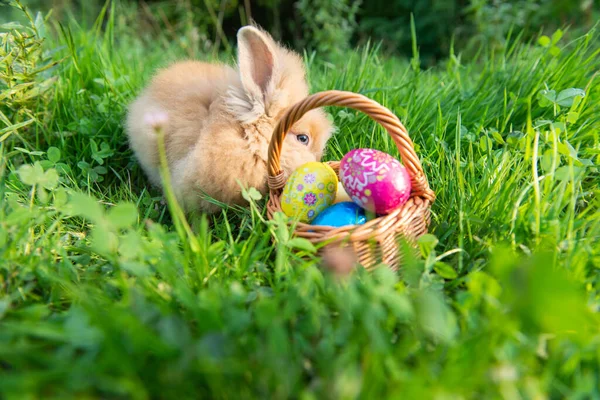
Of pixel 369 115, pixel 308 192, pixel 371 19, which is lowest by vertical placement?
pixel 371 19

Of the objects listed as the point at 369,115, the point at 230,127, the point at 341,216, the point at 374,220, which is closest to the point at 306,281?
the point at 374,220

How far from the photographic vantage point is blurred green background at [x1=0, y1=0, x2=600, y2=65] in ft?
15.2

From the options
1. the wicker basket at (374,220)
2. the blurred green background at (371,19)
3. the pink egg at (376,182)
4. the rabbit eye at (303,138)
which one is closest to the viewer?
the wicker basket at (374,220)

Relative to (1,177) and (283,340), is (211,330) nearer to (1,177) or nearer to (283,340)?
(283,340)

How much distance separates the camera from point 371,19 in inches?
236

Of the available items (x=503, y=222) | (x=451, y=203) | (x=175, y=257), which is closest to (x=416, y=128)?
(x=451, y=203)

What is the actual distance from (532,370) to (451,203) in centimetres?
88

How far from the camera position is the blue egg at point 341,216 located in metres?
1.82

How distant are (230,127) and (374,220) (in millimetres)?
812

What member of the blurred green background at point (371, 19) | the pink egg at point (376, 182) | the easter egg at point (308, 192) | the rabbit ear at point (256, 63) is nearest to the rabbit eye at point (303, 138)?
the rabbit ear at point (256, 63)

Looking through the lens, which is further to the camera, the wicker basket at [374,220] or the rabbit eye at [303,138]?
the rabbit eye at [303,138]

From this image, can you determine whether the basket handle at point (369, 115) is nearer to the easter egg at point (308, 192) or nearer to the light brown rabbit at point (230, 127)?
the easter egg at point (308, 192)

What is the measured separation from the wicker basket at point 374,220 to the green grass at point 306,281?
0.09m

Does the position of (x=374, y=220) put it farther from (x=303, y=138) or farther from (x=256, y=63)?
(x=256, y=63)
